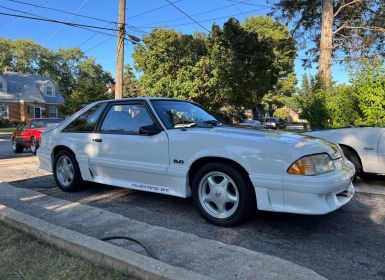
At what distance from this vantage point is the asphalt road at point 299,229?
333cm

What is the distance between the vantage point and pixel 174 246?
370 centimetres

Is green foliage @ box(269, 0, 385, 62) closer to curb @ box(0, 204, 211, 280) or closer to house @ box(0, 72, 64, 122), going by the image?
curb @ box(0, 204, 211, 280)

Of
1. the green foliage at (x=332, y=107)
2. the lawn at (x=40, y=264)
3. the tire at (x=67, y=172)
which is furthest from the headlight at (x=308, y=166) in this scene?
the green foliage at (x=332, y=107)

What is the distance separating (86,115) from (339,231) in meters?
4.05

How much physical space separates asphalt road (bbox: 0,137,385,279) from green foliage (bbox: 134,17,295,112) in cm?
1987

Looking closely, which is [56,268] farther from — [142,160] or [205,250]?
[142,160]

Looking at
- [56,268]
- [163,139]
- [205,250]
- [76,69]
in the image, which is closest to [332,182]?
[205,250]

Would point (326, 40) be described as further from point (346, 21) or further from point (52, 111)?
point (52, 111)

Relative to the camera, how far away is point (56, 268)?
3174mm

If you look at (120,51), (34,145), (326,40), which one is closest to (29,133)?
(34,145)

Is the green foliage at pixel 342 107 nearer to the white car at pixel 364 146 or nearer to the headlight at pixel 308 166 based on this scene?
the white car at pixel 364 146

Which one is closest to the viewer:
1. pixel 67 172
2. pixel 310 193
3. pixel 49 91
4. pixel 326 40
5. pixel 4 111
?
pixel 310 193

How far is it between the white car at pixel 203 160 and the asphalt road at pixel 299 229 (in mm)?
287

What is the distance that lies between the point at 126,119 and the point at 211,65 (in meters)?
20.7
